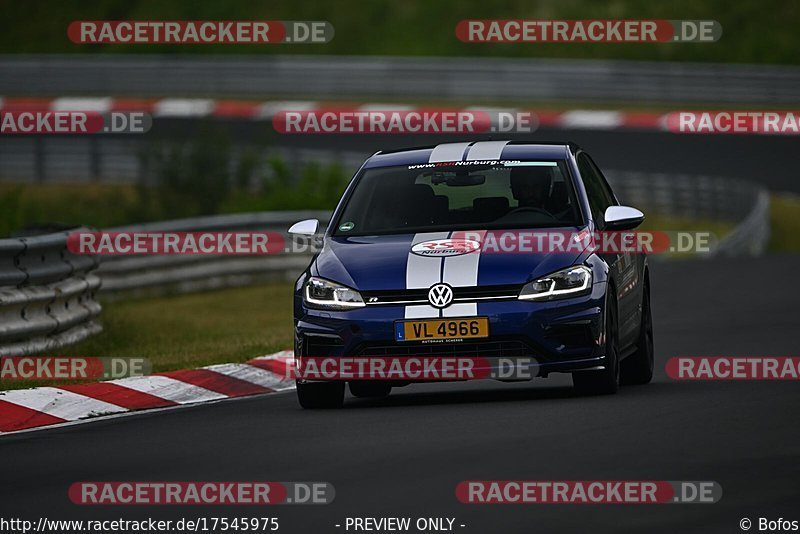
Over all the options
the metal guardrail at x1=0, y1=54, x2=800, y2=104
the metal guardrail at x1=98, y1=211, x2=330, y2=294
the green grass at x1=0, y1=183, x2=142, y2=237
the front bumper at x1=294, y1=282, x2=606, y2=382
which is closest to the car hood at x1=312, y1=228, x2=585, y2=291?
the front bumper at x1=294, y1=282, x2=606, y2=382

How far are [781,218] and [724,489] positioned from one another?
964 inches

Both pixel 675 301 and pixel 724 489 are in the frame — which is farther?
pixel 675 301

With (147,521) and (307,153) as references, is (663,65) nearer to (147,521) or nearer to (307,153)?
(307,153)

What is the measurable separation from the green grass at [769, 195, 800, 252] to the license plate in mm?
19485

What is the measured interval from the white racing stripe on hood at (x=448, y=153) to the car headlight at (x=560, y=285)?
1630mm

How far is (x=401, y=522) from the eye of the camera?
703 centimetres

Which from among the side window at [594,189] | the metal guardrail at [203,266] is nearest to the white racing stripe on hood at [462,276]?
the side window at [594,189]

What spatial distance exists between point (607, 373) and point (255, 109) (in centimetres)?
3287

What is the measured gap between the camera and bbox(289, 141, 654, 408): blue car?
1056 centimetres

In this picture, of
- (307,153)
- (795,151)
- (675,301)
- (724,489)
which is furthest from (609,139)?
(724,489)

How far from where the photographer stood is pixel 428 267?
10.7 m

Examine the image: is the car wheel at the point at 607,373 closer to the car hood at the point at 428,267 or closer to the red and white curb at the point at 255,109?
the car hood at the point at 428,267

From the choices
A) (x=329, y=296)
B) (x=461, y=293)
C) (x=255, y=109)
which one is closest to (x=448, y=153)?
(x=329, y=296)

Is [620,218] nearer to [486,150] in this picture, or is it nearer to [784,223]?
[486,150]
